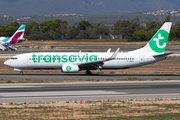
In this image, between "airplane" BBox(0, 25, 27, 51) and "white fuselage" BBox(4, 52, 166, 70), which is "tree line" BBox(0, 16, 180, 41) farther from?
"white fuselage" BBox(4, 52, 166, 70)

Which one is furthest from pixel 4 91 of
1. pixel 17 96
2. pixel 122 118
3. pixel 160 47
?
pixel 160 47

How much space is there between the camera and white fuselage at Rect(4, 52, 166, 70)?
4094cm

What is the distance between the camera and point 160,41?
42250mm

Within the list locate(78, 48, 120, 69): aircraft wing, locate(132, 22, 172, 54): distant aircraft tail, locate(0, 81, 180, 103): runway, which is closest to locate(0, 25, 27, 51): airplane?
locate(78, 48, 120, 69): aircraft wing

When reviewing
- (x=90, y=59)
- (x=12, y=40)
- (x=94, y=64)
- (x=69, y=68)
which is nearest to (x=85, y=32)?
(x=12, y=40)

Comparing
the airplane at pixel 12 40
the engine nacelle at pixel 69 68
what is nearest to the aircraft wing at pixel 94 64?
the engine nacelle at pixel 69 68

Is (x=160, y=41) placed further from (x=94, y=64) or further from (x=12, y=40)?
(x=12, y=40)

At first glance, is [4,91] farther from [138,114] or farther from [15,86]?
[138,114]

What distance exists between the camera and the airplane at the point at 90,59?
40.9 meters

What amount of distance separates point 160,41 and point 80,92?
19.6 m

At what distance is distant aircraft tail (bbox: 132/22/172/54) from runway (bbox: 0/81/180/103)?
1117cm

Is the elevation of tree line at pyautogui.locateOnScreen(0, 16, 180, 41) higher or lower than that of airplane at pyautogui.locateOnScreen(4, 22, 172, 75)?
higher

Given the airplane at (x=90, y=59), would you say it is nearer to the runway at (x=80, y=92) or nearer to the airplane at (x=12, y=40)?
the runway at (x=80, y=92)

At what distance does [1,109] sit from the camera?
1945 centimetres
